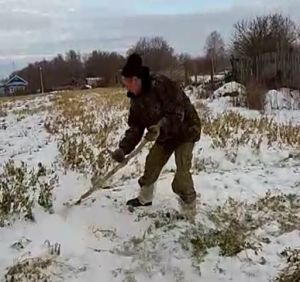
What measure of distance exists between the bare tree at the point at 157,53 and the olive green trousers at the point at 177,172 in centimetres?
3654

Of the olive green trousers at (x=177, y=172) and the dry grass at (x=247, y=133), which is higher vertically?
the olive green trousers at (x=177, y=172)

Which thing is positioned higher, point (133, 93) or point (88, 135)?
point (133, 93)

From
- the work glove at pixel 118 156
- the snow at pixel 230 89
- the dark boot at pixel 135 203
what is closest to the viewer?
the work glove at pixel 118 156

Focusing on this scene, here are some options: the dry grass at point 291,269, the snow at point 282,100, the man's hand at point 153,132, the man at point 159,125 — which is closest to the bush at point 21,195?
the man at point 159,125

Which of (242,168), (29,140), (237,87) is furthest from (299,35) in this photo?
(242,168)

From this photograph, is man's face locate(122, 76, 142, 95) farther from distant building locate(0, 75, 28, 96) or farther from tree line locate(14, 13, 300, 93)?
distant building locate(0, 75, 28, 96)

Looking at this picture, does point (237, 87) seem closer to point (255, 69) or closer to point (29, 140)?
point (255, 69)

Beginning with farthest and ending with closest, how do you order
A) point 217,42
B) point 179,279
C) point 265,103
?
point 217,42, point 265,103, point 179,279

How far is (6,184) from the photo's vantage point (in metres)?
5.70

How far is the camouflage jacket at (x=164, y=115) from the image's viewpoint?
16.8 ft

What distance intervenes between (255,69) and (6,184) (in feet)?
59.8

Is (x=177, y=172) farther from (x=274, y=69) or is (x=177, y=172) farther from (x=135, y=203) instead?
(x=274, y=69)

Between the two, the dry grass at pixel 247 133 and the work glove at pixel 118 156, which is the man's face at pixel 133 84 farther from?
the dry grass at pixel 247 133

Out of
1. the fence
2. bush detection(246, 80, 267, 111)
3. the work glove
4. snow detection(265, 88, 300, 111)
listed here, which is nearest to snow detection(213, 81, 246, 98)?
the fence
